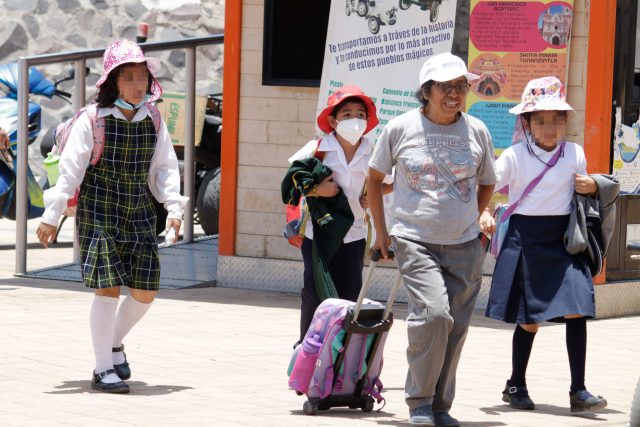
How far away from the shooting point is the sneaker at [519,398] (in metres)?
7.32

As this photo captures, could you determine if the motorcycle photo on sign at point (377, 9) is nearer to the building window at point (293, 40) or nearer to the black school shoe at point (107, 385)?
the building window at point (293, 40)

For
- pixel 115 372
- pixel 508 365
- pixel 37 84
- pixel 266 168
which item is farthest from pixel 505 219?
pixel 37 84

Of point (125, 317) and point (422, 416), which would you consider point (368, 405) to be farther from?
point (125, 317)

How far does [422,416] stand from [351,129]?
1.55 m

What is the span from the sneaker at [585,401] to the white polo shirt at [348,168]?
1369 millimetres

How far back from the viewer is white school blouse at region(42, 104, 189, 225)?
7.40m

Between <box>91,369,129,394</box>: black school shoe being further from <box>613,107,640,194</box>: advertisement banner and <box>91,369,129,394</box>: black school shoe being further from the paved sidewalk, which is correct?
<box>613,107,640,194</box>: advertisement banner

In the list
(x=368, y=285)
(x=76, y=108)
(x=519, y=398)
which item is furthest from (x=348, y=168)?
(x=76, y=108)

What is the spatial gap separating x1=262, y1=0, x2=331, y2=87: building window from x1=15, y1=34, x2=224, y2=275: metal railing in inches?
73.1

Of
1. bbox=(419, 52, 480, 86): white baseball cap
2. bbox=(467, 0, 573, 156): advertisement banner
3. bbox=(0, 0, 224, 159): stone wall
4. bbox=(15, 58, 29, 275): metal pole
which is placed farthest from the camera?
bbox=(0, 0, 224, 159): stone wall

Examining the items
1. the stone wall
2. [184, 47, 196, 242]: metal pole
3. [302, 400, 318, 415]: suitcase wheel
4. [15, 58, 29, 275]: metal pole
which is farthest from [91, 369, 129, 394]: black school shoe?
the stone wall

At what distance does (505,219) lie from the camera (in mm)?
7398

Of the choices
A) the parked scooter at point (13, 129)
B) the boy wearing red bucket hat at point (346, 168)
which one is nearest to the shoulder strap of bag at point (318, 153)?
the boy wearing red bucket hat at point (346, 168)

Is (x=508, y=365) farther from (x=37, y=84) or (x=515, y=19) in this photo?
(x=37, y=84)
